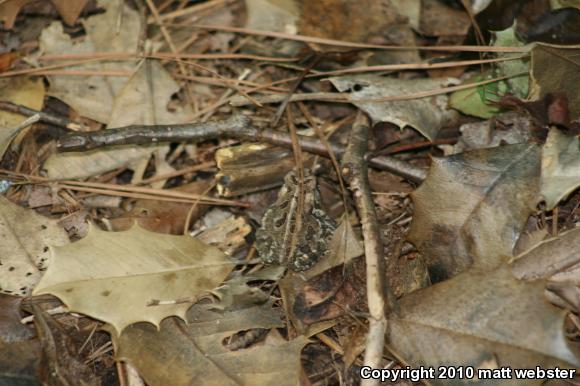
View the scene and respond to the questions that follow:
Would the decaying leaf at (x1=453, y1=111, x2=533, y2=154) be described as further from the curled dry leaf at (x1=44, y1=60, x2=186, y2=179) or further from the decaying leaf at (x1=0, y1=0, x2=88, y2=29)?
the decaying leaf at (x1=0, y1=0, x2=88, y2=29)

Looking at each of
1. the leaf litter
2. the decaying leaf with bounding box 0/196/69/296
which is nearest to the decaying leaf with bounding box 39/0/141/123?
the leaf litter

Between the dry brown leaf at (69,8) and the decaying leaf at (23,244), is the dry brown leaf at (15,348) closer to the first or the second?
the decaying leaf at (23,244)

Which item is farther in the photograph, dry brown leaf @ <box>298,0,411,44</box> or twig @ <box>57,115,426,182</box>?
dry brown leaf @ <box>298,0,411,44</box>

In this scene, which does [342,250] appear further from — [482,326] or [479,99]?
[479,99]

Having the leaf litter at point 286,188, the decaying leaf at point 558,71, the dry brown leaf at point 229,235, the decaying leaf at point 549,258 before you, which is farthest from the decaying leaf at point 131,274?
the decaying leaf at point 558,71

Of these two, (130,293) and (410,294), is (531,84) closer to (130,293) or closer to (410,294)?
(410,294)

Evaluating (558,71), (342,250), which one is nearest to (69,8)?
(342,250)
